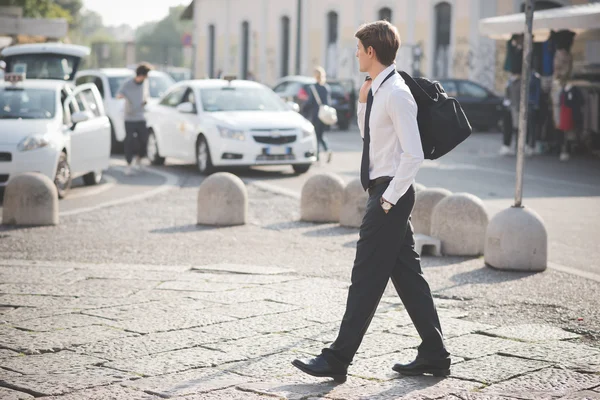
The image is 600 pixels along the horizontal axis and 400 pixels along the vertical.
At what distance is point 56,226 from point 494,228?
4.99 m

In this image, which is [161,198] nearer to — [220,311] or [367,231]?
[220,311]

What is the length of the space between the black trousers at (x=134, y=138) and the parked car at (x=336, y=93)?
40.7 feet

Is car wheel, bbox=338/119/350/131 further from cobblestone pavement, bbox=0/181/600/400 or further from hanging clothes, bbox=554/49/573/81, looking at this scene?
cobblestone pavement, bbox=0/181/600/400

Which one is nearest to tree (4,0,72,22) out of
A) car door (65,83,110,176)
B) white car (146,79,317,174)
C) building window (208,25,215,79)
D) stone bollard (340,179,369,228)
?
building window (208,25,215,79)

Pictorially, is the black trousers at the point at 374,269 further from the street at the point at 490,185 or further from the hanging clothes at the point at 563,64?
the hanging clothes at the point at 563,64

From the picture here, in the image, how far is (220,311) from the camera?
7.31 metres

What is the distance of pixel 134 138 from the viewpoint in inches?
725

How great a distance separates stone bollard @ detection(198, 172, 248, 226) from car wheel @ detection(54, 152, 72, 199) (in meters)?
3.15

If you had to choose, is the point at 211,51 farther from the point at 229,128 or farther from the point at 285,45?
the point at 229,128

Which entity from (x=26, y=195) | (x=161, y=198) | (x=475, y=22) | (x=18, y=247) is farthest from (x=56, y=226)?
(x=475, y=22)

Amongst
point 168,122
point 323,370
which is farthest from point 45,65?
point 323,370

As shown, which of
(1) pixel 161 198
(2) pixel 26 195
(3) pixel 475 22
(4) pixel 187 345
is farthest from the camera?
(3) pixel 475 22

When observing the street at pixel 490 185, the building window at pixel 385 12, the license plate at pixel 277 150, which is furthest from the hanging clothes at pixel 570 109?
the building window at pixel 385 12

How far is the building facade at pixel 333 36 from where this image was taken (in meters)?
38.0
